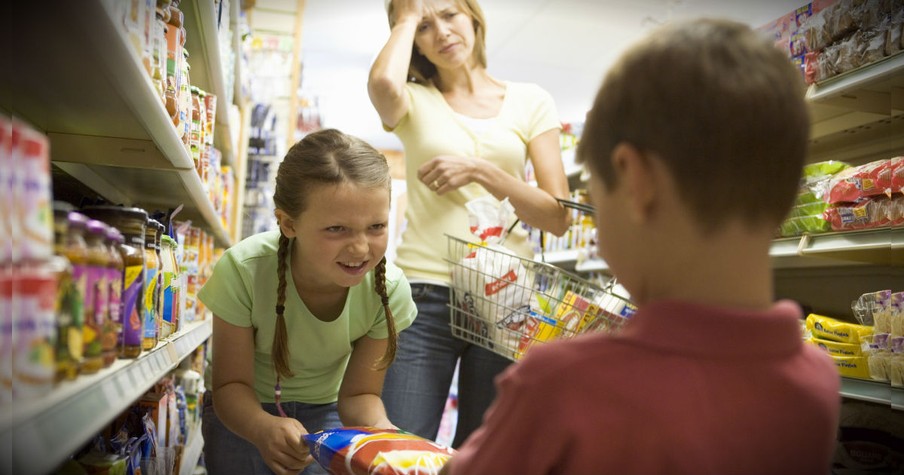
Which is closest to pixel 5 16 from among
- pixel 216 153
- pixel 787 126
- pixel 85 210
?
pixel 85 210

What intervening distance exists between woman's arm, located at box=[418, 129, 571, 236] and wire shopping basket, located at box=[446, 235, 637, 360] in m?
0.18

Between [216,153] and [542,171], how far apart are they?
1.43 m

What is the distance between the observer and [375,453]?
3.94 ft

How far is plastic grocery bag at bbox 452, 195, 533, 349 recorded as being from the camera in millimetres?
1624

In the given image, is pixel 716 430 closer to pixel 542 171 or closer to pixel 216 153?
pixel 542 171

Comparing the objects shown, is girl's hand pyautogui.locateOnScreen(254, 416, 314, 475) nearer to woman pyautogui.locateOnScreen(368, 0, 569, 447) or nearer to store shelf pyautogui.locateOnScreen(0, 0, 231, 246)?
woman pyautogui.locateOnScreen(368, 0, 569, 447)

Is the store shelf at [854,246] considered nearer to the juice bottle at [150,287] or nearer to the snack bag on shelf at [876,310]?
the snack bag on shelf at [876,310]

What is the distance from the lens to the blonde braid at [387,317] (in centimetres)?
168

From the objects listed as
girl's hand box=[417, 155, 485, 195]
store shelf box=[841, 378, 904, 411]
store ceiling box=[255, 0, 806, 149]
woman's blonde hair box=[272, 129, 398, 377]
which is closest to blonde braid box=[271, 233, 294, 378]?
woman's blonde hair box=[272, 129, 398, 377]

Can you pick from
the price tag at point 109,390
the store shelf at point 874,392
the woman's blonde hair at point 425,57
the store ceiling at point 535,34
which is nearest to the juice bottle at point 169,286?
the price tag at point 109,390

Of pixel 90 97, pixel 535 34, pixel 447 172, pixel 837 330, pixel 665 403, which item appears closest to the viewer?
pixel 665 403

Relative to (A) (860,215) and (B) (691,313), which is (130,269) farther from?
(A) (860,215)

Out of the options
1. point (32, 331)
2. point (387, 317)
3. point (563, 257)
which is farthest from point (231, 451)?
point (563, 257)

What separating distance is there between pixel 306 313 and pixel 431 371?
1.22 feet
